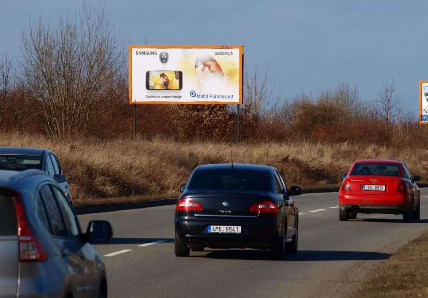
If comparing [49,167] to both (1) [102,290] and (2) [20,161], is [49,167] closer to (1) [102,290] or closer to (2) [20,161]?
(2) [20,161]

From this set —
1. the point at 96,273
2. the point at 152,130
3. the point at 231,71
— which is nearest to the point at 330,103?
the point at 152,130

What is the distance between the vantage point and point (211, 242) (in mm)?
14516

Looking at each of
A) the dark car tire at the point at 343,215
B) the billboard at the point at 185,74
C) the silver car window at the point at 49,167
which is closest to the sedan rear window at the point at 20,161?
the silver car window at the point at 49,167

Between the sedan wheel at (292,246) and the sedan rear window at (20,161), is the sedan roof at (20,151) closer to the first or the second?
the sedan rear window at (20,161)

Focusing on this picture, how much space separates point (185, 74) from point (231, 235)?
1500 inches

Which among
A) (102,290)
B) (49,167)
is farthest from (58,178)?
(102,290)

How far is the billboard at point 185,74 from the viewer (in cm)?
5200

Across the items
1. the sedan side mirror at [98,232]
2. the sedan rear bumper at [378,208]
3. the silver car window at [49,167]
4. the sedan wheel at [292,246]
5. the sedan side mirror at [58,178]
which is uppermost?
the sedan side mirror at [98,232]

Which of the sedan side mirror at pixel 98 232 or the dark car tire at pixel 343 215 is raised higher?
the sedan side mirror at pixel 98 232

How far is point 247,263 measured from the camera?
14.6 metres

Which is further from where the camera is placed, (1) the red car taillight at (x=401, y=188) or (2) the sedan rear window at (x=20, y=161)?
(1) the red car taillight at (x=401, y=188)

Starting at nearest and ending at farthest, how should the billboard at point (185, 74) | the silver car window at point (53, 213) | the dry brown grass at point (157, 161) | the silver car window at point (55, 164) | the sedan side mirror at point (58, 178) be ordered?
1. the silver car window at point (53, 213)
2. the sedan side mirror at point (58, 178)
3. the silver car window at point (55, 164)
4. the dry brown grass at point (157, 161)
5. the billboard at point (185, 74)

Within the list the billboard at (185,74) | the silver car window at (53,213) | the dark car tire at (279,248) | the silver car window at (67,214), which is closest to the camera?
the silver car window at (53,213)

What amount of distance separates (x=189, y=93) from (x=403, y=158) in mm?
20086
